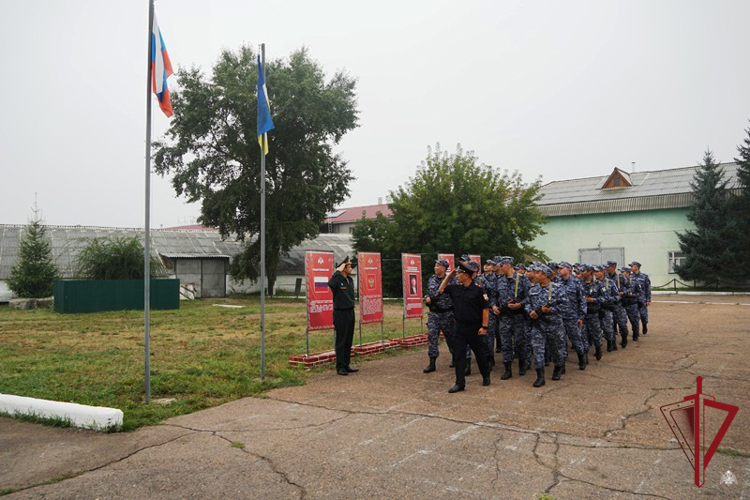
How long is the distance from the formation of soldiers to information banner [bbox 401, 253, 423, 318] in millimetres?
2292

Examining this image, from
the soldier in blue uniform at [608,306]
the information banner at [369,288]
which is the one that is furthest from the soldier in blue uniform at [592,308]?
the information banner at [369,288]

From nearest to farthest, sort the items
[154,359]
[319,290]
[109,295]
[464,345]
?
1. [464,345]
2. [319,290]
3. [154,359]
4. [109,295]

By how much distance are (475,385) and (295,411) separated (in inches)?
115

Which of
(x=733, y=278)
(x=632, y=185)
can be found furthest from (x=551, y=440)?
(x=632, y=185)

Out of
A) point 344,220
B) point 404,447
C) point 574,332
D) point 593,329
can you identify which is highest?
point 344,220

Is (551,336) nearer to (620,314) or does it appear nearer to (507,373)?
(507,373)

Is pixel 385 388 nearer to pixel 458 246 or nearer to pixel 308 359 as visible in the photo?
→ pixel 308 359

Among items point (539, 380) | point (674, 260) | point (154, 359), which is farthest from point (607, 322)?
point (674, 260)

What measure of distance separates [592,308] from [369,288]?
4456mm

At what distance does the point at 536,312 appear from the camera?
8.98 m

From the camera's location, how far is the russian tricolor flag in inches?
302

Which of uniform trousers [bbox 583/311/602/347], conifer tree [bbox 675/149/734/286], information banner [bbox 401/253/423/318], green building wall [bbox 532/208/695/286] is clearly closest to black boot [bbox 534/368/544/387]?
uniform trousers [bbox 583/311/602/347]

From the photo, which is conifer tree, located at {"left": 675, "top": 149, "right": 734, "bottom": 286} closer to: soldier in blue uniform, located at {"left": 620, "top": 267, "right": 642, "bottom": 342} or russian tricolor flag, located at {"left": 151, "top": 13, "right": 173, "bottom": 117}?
soldier in blue uniform, located at {"left": 620, "top": 267, "right": 642, "bottom": 342}

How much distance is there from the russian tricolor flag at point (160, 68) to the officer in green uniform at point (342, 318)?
3.89 metres
